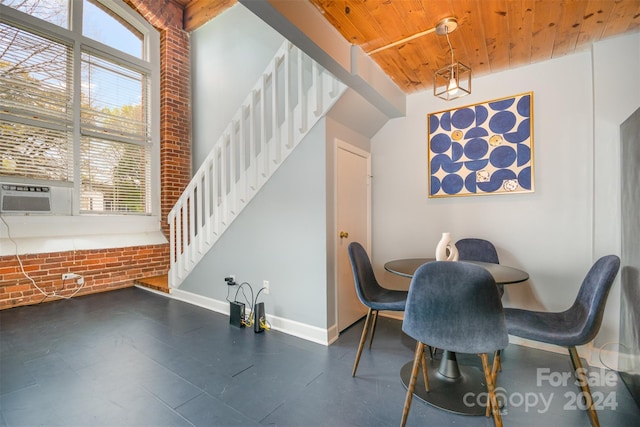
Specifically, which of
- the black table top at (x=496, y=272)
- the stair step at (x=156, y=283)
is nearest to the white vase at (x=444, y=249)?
the black table top at (x=496, y=272)

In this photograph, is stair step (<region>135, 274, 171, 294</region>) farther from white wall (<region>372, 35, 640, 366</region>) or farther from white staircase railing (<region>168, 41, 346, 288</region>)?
white wall (<region>372, 35, 640, 366</region>)

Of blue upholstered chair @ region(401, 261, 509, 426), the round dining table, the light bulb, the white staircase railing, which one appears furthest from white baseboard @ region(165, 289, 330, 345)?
the light bulb

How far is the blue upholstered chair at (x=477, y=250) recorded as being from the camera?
257cm

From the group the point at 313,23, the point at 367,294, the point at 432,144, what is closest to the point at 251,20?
the point at 313,23

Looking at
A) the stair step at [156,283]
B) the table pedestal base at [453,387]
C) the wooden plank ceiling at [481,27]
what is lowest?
the table pedestal base at [453,387]

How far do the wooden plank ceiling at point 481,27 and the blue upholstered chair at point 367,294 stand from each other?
164 centimetres

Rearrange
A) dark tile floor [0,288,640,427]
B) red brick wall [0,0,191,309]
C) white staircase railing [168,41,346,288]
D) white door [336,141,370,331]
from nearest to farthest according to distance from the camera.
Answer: dark tile floor [0,288,640,427] < white staircase railing [168,41,346,288] < white door [336,141,370,331] < red brick wall [0,0,191,309]

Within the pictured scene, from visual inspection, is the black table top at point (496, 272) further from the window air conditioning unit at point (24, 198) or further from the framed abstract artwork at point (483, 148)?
the window air conditioning unit at point (24, 198)

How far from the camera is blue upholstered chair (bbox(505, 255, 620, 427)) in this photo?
151cm

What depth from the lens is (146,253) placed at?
4.57 meters

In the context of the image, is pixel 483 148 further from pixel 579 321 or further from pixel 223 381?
pixel 223 381

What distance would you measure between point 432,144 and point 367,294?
176cm

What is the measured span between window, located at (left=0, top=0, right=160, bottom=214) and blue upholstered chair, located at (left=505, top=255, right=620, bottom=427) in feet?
16.6

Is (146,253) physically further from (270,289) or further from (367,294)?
(367,294)
